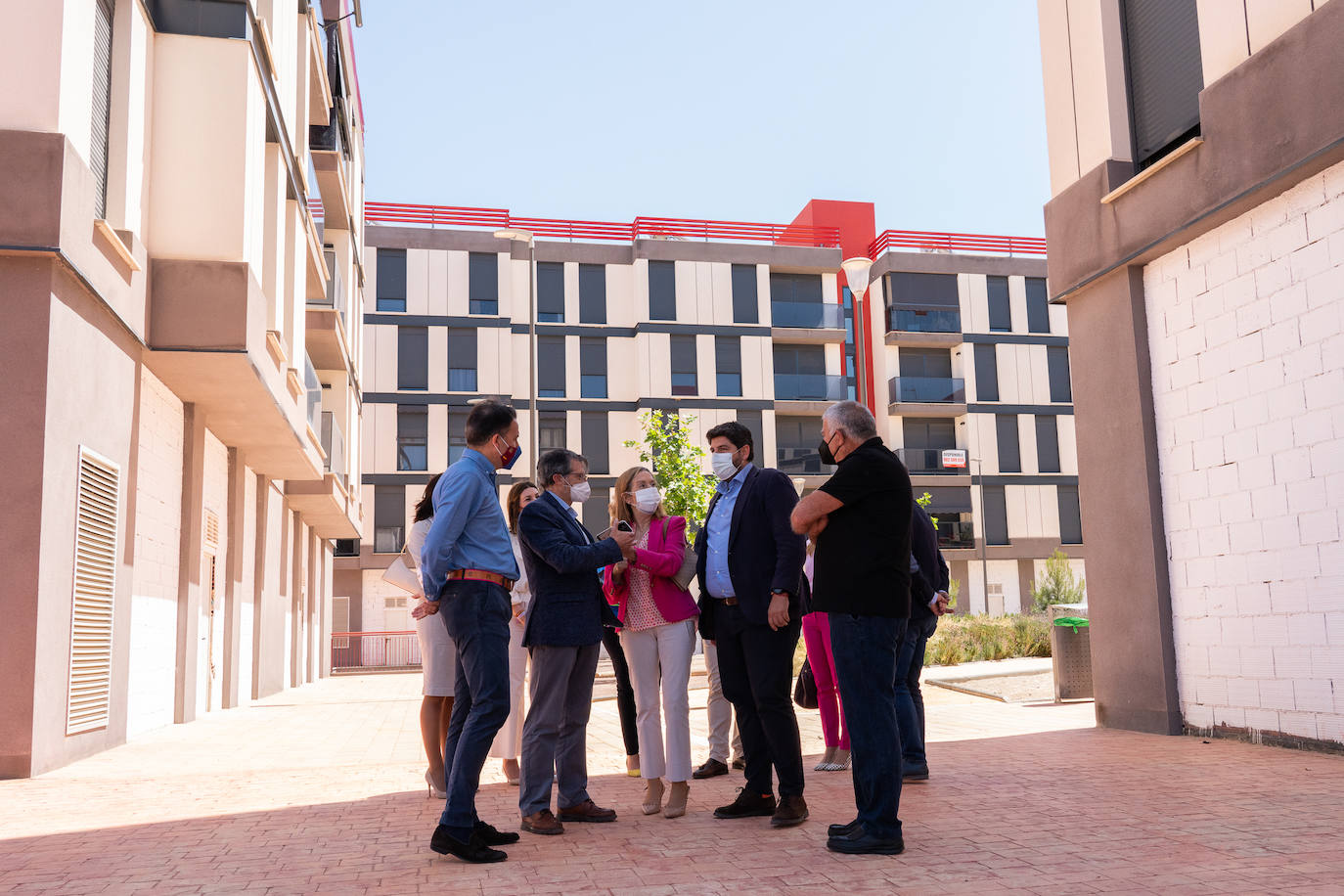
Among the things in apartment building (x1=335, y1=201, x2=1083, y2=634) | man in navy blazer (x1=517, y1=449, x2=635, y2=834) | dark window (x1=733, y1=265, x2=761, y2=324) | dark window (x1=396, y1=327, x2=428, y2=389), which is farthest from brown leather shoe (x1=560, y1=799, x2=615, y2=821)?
dark window (x1=733, y1=265, x2=761, y2=324)

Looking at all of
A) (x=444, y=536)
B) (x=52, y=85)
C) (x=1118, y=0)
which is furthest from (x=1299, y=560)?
(x=52, y=85)

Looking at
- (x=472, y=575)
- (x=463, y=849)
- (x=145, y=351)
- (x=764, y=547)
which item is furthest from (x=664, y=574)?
(x=145, y=351)

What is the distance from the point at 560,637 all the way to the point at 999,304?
51.0 meters

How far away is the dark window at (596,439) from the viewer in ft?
154

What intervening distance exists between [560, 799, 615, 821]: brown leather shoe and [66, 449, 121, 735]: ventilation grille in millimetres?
5305

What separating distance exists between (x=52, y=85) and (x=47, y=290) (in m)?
1.61

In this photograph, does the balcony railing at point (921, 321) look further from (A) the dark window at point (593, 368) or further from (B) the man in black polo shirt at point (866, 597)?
(B) the man in black polo shirt at point (866, 597)

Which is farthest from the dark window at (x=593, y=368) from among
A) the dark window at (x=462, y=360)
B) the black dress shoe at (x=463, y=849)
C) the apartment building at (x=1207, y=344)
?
the black dress shoe at (x=463, y=849)

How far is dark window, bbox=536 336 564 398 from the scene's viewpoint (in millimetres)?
47625

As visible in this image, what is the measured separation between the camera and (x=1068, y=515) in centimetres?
5259

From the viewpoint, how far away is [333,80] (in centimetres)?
2342

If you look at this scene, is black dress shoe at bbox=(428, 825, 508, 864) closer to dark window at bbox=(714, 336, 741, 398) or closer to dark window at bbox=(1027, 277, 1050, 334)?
dark window at bbox=(714, 336, 741, 398)

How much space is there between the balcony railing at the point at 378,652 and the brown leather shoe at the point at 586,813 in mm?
34754

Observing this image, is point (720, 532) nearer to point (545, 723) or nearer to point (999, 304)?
point (545, 723)
